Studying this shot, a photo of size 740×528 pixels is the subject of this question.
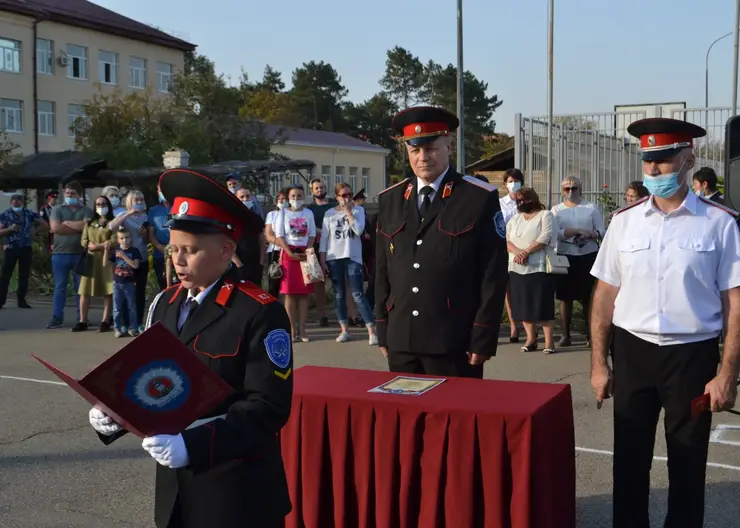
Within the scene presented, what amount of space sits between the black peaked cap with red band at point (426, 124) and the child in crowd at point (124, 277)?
735 centimetres

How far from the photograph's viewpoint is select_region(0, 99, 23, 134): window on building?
4778 cm

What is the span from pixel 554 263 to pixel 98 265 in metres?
5.73

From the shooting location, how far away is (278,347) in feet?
9.03

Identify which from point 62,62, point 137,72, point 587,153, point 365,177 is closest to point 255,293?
point 587,153

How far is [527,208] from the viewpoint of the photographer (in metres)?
10.0

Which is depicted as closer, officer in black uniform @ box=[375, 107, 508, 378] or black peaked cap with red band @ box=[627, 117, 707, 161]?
black peaked cap with red band @ box=[627, 117, 707, 161]

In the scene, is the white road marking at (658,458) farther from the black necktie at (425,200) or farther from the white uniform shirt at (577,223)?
the white uniform shirt at (577,223)

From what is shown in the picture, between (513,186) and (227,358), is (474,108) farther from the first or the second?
(227,358)

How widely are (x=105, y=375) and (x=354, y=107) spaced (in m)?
92.5

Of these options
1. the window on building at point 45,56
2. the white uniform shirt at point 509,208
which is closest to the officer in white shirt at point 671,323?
the white uniform shirt at point 509,208

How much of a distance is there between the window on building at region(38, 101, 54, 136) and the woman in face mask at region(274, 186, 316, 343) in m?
42.8

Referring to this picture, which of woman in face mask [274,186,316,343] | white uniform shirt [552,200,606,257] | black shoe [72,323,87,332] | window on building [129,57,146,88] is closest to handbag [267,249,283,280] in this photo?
woman in face mask [274,186,316,343]

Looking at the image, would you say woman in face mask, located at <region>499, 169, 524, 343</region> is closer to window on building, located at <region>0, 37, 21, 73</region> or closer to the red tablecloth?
the red tablecloth

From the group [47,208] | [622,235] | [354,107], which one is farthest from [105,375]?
[354,107]
